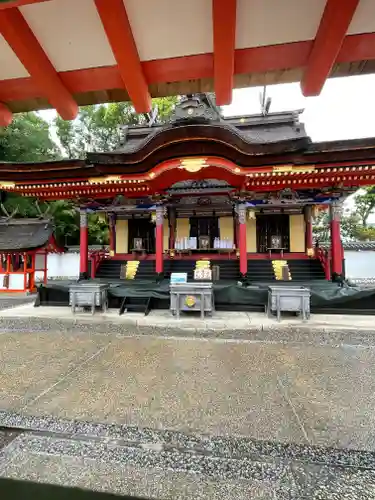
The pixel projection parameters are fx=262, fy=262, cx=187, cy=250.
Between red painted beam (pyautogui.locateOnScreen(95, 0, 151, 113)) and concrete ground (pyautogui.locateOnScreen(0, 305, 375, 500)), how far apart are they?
262 cm

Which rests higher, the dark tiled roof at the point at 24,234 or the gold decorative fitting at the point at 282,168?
the gold decorative fitting at the point at 282,168

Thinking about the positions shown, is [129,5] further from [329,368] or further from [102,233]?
[102,233]

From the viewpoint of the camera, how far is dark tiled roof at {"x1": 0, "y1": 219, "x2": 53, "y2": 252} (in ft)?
38.3

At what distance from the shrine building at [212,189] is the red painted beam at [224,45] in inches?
228

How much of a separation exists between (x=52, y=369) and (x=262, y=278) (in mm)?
8158

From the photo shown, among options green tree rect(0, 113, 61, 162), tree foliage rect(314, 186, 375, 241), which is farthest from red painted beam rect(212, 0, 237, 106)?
tree foliage rect(314, 186, 375, 241)

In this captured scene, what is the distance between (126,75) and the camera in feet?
5.34

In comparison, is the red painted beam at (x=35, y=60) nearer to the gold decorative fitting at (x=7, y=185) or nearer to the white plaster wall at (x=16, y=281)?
the gold decorative fitting at (x=7, y=185)

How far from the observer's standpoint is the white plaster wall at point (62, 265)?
51.4ft

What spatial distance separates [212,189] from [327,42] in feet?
33.6

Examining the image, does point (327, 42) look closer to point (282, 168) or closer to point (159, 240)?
point (282, 168)

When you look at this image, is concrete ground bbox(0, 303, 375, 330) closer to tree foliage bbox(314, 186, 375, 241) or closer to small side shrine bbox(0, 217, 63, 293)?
small side shrine bbox(0, 217, 63, 293)

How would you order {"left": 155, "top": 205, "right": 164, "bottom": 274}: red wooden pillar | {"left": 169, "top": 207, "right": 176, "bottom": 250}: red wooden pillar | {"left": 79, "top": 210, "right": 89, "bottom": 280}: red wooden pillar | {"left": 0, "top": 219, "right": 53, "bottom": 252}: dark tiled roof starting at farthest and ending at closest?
{"left": 169, "top": 207, "right": 176, "bottom": 250}: red wooden pillar < {"left": 0, "top": 219, "right": 53, "bottom": 252}: dark tiled roof < {"left": 79, "top": 210, "right": 89, "bottom": 280}: red wooden pillar < {"left": 155, "top": 205, "right": 164, "bottom": 274}: red wooden pillar

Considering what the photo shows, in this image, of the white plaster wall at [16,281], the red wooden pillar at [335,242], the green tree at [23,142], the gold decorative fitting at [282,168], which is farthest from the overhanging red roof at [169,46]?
the green tree at [23,142]
